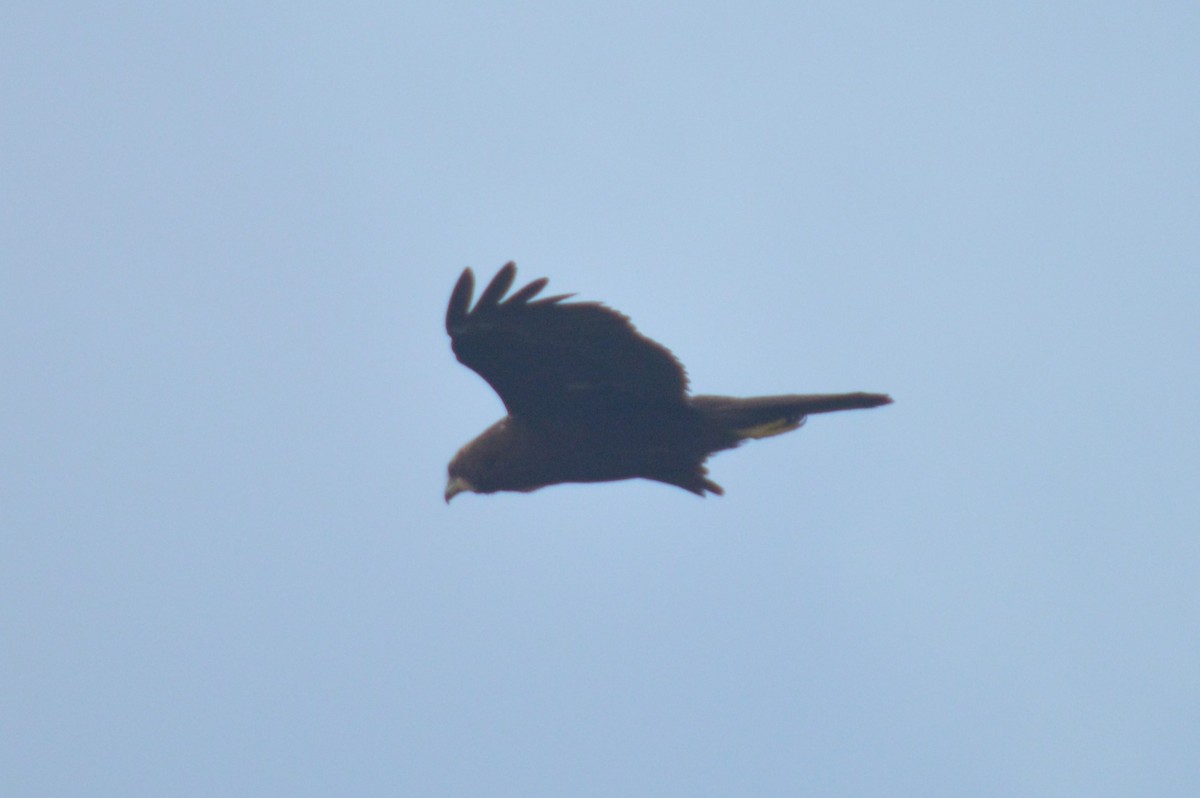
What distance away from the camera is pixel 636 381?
9773 millimetres

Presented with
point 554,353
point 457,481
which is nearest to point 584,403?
point 554,353

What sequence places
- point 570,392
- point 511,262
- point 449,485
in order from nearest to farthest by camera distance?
1. point 511,262
2. point 570,392
3. point 449,485

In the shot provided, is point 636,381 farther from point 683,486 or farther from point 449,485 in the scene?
point 449,485

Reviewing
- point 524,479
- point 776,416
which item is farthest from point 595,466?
point 776,416

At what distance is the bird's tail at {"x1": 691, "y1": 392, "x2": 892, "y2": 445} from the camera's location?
9623 mm

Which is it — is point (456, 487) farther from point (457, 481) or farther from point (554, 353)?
point (554, 353)

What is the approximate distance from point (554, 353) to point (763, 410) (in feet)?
4.50

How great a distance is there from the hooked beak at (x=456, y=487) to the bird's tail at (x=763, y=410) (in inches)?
72.7

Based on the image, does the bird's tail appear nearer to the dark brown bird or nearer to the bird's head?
the dark brown bird

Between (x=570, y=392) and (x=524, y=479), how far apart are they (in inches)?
34.0

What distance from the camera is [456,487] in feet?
36.3

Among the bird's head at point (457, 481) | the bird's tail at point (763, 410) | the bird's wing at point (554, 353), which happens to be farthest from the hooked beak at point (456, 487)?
the bird's tail at point (763, 410)

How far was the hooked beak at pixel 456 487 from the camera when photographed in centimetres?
1096

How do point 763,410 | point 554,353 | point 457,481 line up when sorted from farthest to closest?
point 457,481, point 763,410, point 554,353
